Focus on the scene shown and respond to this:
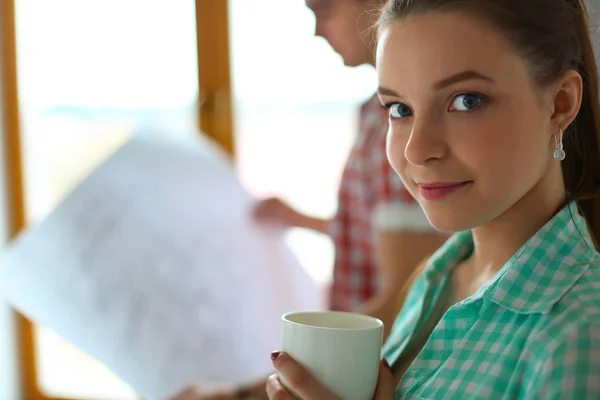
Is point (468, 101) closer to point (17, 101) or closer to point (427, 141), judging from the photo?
point (427, 141)

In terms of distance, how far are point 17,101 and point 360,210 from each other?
3.79 ft

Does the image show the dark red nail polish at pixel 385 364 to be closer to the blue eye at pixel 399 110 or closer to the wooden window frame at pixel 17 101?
the blue eye at pixel 399 110

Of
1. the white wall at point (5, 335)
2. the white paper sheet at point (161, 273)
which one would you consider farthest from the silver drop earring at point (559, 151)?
the white wall at point (5, 335)

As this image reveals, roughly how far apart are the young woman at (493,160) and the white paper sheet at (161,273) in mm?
437

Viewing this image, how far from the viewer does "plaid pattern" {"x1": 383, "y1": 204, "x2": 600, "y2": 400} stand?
0.46 metres

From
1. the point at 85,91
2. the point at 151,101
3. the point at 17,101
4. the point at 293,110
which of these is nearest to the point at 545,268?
the point at 293,110

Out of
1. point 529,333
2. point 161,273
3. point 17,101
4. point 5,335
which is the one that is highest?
point 17,101

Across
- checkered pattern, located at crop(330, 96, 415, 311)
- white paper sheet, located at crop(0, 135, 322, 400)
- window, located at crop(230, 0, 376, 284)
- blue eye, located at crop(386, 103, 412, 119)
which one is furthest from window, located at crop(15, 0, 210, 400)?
blue eye, located at crop(386, 103, 412, 119)

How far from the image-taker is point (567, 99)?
0.57 meters

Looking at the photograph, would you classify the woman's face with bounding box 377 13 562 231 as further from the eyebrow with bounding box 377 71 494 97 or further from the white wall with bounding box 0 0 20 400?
the white wall with bounding box 0 0 20 400

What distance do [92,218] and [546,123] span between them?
679 mm

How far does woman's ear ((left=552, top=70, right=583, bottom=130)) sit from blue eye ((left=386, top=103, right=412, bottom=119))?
119 millimetres

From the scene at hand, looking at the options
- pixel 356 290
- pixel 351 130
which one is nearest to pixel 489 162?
pixel 356 290

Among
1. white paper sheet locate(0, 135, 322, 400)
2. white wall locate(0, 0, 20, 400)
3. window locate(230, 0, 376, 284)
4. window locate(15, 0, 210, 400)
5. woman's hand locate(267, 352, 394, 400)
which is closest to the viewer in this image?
woman's hand locate(267, 352, 394, 400)
